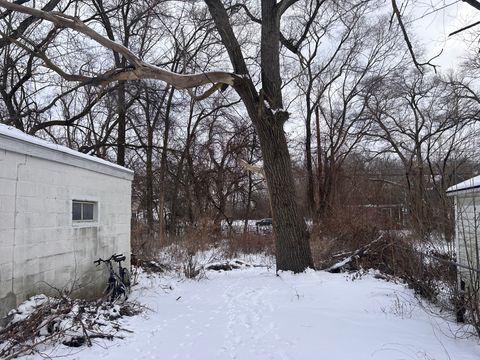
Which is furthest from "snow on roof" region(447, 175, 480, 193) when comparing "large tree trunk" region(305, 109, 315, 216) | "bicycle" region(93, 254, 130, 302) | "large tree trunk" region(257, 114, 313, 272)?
"large tree trunk" region(305, 109, 315, 216)

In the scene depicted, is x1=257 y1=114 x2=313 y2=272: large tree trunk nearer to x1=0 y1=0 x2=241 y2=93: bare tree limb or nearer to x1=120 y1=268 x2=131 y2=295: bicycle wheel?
x1=0 y1=0 x2=241 y2=93: bare tree limb

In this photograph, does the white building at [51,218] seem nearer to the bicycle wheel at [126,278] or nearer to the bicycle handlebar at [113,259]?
the bicycle handlebar at [113,259]

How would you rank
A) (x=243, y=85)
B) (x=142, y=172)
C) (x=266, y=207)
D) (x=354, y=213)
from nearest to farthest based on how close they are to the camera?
(x=243, y=85) → (x=354, y=213) → (x=142, y=172) → (x=266, y=207)

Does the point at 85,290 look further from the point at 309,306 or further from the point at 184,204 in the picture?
the point at 184,204

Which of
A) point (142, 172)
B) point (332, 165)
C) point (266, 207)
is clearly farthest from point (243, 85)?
point (266, 207)

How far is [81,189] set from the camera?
22.6ft

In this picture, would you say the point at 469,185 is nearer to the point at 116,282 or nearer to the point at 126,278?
the point at 116,282

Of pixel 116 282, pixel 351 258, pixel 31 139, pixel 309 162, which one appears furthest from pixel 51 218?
pixel 309 162

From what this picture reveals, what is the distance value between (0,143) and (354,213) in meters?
10.8

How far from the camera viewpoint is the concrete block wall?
484 centimetres

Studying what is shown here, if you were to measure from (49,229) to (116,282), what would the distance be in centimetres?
195

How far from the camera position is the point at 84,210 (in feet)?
23.4

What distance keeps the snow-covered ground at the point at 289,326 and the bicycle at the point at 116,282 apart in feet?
1.25

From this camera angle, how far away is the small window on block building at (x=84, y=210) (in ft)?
22.1
